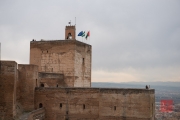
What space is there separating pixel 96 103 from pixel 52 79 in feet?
23.3

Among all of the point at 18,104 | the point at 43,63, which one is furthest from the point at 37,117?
the point at 43,63

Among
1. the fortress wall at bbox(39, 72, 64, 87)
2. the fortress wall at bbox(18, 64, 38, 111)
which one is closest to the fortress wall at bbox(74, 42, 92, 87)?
the fortress wall at bbox(39, 72, 64, 87)

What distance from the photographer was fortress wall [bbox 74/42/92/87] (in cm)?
3403

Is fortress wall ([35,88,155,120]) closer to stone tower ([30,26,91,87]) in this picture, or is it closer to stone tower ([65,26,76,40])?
stone tower ([30,26,91,87])

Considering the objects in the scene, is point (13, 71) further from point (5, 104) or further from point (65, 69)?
point (65, 69)

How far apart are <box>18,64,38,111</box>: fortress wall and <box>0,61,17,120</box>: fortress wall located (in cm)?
470

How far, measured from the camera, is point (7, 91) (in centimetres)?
2153

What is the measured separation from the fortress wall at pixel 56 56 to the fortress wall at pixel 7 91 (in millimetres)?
12143

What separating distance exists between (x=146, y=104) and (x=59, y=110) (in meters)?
7.78

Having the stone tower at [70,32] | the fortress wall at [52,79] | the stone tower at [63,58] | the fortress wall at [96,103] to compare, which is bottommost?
the fortress wall at [96,103]

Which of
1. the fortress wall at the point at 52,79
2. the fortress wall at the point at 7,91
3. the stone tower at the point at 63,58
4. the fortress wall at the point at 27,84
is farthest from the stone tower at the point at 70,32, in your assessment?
the fortress wall at the point at 7,91

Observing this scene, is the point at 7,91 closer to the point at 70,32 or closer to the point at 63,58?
the point at 63,58

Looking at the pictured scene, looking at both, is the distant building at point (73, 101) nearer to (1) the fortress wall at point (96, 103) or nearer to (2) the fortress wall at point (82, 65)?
(1) the fortress wall at point (96, 103)

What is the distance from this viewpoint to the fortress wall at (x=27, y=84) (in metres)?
26.4
